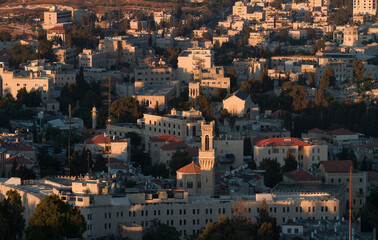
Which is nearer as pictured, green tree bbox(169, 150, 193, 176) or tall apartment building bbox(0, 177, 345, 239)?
tall apartment building bbox(0, 177, 345, 239)

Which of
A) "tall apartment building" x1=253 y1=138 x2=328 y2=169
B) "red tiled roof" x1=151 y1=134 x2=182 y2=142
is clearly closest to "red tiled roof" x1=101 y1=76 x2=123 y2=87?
"red tiled roof" x1=151 y1=134 x2=182 y2=142

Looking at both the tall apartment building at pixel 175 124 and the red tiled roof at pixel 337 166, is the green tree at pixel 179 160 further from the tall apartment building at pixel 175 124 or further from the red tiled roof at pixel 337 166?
the red tiled roof at pixel 337 166

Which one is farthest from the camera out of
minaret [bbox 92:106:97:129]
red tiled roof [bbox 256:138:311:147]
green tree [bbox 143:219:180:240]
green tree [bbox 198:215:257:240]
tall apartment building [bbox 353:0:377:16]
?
tall apartment building [bbox 353:0:377:16]

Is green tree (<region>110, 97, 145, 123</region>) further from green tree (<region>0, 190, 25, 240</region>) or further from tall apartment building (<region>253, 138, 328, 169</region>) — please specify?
green tree (<region>0, 190, 25, 240</region>)

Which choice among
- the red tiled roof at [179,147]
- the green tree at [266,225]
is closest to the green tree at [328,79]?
the red tiled roof at [179,147]

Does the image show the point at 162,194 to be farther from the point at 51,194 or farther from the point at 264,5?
the point at 264,5

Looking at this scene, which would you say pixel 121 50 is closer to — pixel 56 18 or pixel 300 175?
pixel 56 18
